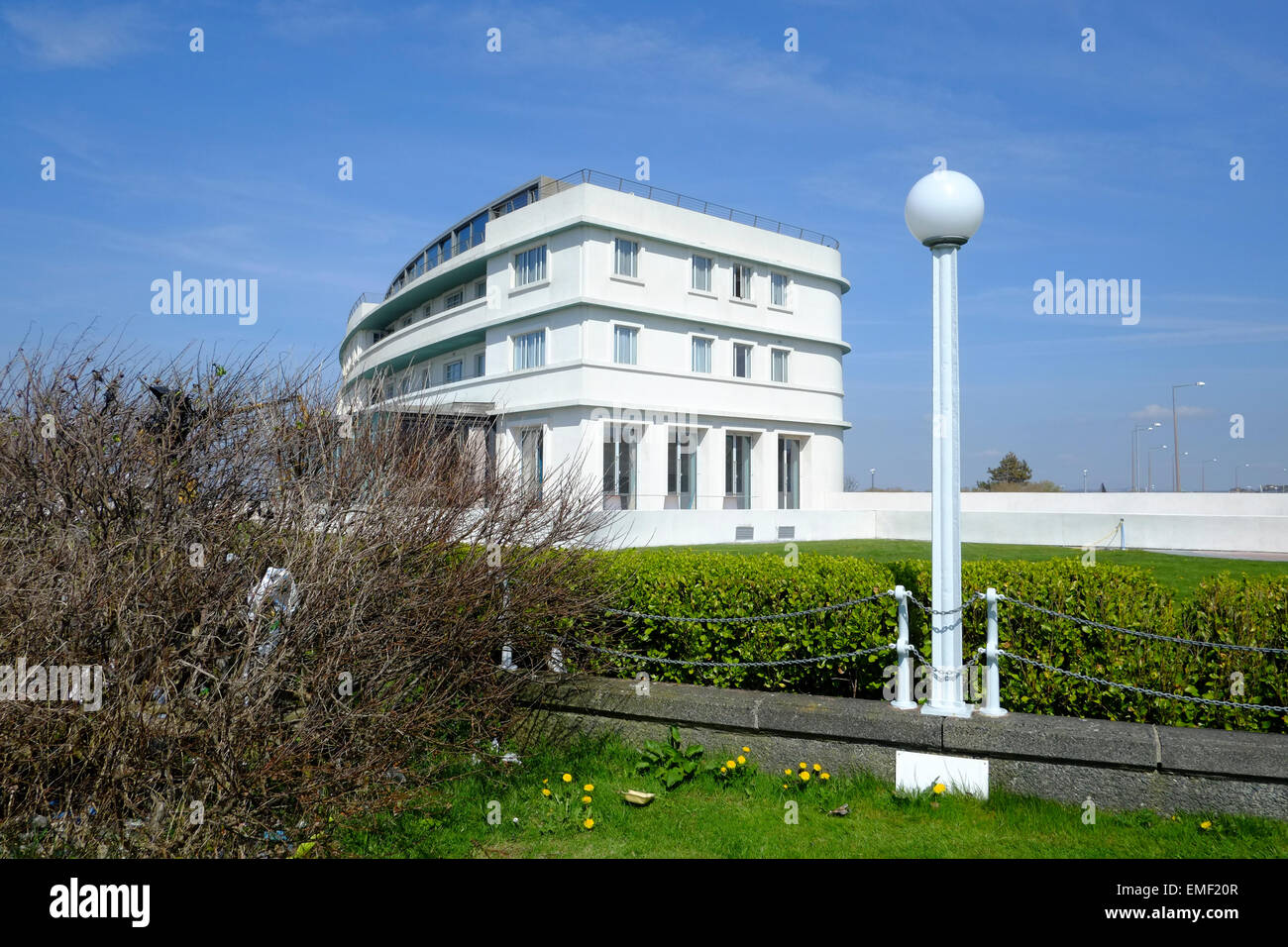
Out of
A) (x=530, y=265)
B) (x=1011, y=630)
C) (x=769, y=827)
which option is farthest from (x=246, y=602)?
(x=530, y=265)

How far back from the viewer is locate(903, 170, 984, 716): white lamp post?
17.0 ft

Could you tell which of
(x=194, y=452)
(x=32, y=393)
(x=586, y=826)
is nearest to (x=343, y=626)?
(x=586, y=826)

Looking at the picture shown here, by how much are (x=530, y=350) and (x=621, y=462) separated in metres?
5.23

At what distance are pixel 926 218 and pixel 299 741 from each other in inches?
174

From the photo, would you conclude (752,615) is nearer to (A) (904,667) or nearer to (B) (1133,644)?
(A) (904,667)

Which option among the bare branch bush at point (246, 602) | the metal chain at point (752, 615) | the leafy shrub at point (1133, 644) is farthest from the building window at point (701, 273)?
the leafy shrub at point (1133, 644)

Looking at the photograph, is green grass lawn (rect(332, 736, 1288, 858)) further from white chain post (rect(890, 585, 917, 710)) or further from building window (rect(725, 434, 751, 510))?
building window (rect(725, 434, 751, 510))

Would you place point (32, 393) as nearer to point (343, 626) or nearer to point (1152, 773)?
point (343, 626)

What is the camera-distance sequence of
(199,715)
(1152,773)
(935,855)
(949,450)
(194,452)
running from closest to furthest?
(199,715) → (935,855) → (1152,773) → (949,450) → (194,452)

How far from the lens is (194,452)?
19.7 ft

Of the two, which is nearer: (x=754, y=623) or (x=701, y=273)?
(x=754, y=623)

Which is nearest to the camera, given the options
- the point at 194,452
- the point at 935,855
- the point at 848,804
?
the point at 935,855

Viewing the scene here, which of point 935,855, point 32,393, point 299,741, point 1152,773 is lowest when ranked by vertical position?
point 935,855

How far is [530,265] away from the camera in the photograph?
31.4 meters
